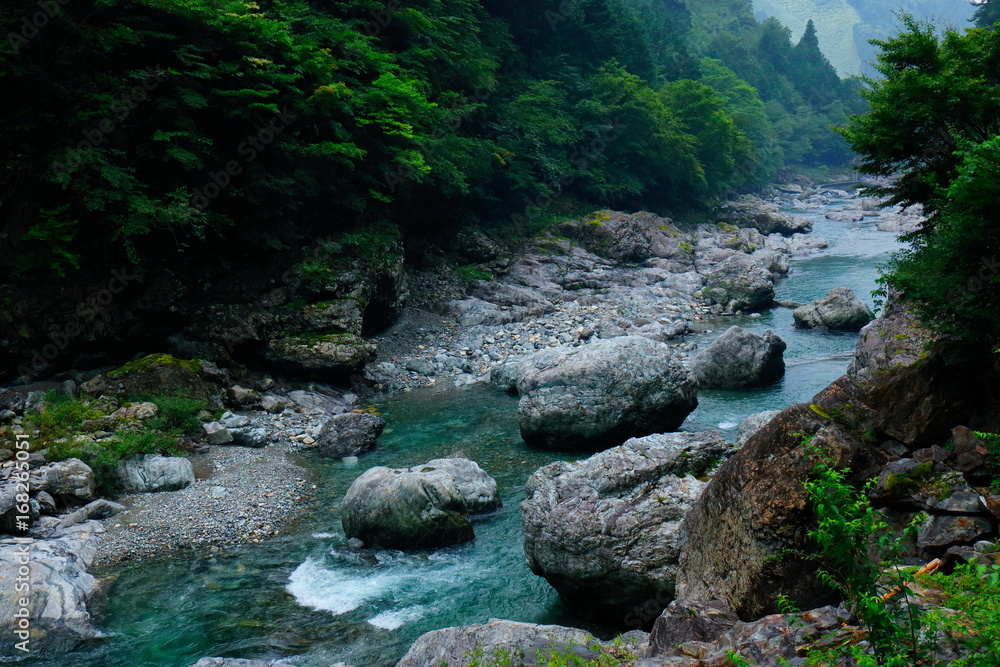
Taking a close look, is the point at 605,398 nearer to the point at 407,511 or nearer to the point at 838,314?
the point at 407,511

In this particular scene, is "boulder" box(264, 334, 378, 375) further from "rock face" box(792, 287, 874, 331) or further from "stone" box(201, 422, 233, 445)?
"rock face" box(792, 287, 874, 331)

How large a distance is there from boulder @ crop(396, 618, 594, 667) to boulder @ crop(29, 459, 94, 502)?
8.08 m

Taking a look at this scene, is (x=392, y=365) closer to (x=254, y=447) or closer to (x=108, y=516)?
(x=254, y=447)

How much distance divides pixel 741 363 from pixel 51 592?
15.3m

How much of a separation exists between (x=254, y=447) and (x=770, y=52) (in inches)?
3942

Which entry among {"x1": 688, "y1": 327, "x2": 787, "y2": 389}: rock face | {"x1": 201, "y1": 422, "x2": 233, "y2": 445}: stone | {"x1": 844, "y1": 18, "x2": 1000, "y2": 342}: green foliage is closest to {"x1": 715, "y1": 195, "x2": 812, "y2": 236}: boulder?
{"x1": 688, "y1": 327, "x2": 787, "y2": 389}: rock face

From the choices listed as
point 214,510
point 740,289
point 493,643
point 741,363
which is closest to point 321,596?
point 214,510

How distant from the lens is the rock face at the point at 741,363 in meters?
17.3

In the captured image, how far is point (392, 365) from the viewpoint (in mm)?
20219

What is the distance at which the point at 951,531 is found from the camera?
509 centimetres

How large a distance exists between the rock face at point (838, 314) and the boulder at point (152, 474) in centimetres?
1988

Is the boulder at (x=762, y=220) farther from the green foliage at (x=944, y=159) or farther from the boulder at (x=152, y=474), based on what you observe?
the boulder at (x=152, y=474)

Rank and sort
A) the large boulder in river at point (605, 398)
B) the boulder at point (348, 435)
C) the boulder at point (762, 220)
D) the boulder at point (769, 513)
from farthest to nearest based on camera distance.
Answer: the boulder at point (762, 220) → the boulder at point (348, 435) → the large boulder in river at point (605, 398) → the boulder at point (769, 513)

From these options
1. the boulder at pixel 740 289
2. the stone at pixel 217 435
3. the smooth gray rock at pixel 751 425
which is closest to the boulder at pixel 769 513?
the smooth gray rock at pixel 751 425
